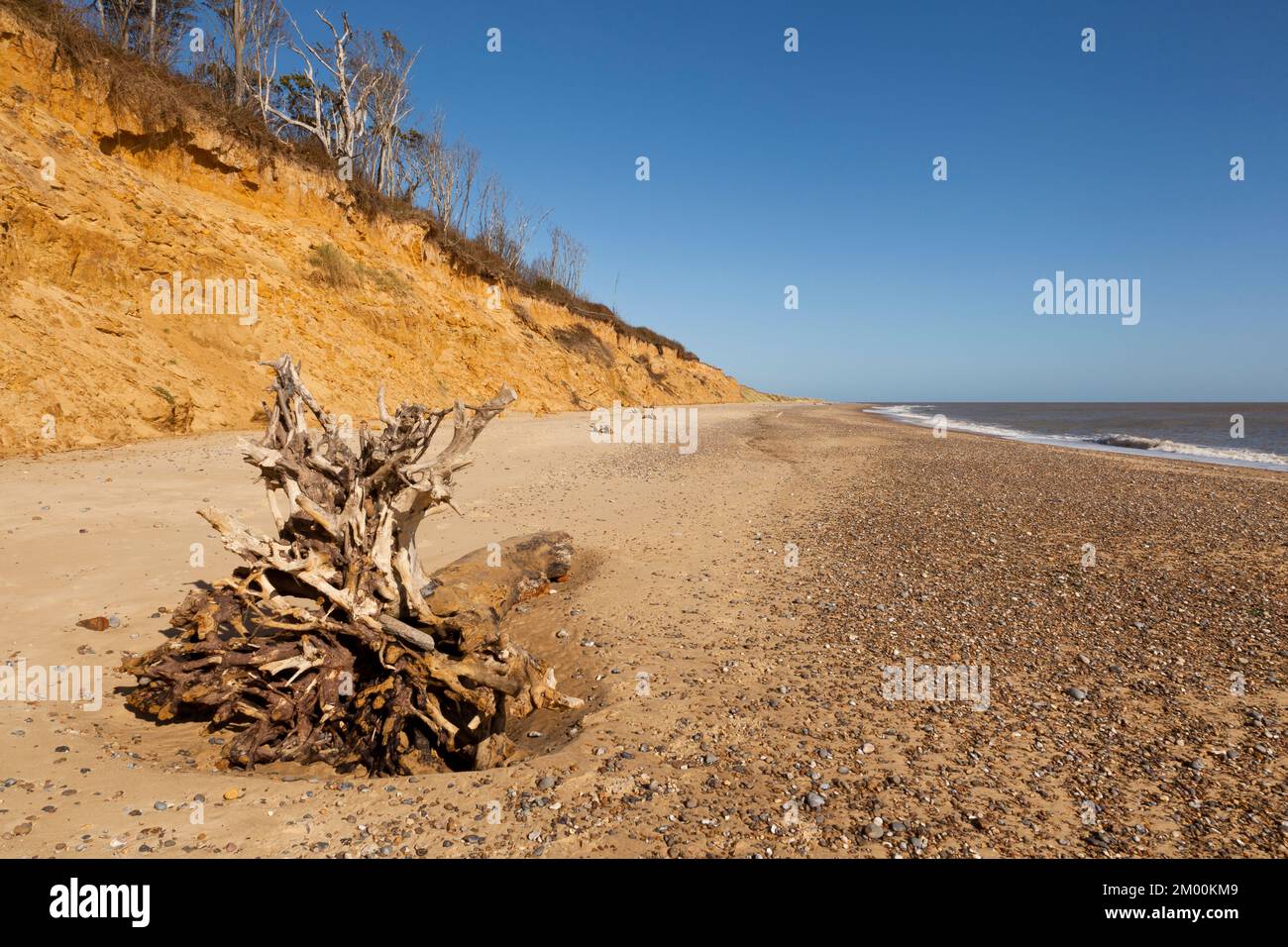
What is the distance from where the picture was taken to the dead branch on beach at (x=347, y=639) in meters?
4.21

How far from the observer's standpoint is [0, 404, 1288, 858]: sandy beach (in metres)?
3.26

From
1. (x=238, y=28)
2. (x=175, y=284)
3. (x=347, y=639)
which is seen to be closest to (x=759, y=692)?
(x=347, y=639)

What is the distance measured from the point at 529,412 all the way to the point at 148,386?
1720 cm

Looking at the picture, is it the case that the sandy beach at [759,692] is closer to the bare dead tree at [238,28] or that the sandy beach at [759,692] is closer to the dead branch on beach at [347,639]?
the dead branch on beach at [347,639]

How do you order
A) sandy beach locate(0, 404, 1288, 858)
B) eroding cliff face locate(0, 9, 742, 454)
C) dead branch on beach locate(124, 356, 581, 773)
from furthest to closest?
eroding cliff face locate(0, 9, 742, 454)
dead branch on beach locate(124, 356, 581, 773)
sandy beach locate(0, 404, 1288, 858)

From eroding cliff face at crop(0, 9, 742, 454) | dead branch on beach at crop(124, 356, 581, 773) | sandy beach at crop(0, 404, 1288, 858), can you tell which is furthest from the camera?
eroding cliff face at crop(0, 9, 742, 454)

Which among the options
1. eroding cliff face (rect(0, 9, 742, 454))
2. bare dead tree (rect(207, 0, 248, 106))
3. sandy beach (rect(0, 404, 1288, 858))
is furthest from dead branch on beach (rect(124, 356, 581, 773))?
bare dead tree (rect(207, 0, 248, 106))

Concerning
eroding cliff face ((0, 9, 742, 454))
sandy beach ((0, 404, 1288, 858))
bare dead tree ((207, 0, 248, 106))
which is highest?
bare dead tree ((207, 0, 248, 106))

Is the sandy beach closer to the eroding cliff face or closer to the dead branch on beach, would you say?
the dead branch on beach

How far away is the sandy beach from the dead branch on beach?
0.28 m

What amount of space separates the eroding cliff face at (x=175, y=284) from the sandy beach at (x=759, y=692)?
280 centimetres

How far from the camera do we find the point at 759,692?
5.04 metres

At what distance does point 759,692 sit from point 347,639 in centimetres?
333

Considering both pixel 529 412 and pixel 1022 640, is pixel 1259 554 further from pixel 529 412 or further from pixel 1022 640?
pixel 529 412
